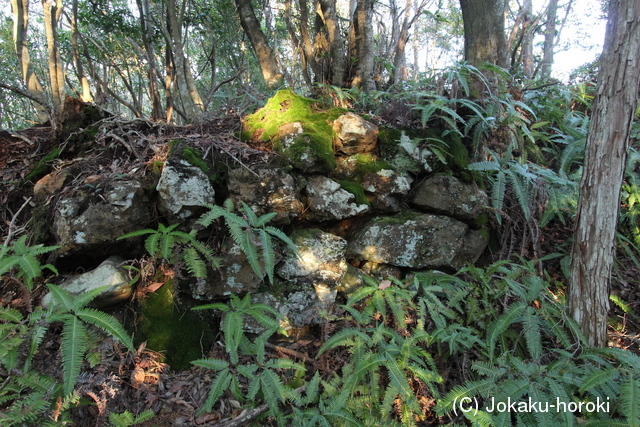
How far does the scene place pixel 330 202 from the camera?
12.2 feet

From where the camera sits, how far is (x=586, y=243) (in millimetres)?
2922

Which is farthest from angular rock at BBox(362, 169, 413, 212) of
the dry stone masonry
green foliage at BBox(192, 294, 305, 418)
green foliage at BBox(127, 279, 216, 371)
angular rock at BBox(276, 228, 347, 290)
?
green foliage at BBox(127, 279, 216, 371)

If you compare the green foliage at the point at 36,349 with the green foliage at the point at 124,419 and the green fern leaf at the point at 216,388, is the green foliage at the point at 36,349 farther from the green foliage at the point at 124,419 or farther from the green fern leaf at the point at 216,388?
the green fern leaf at the point at 216,388

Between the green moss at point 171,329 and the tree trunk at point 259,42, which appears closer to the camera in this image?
the green moss at point 171,329

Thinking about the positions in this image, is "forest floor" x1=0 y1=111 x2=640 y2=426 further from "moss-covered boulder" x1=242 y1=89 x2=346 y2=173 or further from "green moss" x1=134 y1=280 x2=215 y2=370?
"moss-covered boulder" x1=242 y1=89 x2=346 y2=173

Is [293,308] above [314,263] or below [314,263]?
below

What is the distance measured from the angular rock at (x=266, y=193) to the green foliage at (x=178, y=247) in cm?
66

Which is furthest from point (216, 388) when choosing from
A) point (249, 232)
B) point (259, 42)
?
point (259, 42)

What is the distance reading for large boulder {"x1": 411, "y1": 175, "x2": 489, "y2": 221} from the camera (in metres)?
3.89

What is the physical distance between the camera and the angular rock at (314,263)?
3445mm

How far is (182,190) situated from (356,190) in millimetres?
1868

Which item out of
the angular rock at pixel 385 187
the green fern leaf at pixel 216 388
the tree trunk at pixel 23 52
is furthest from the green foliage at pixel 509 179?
the tree trunk at pixel 23 52

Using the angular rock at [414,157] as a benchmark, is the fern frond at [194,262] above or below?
below

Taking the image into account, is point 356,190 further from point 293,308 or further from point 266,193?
point 293,308
